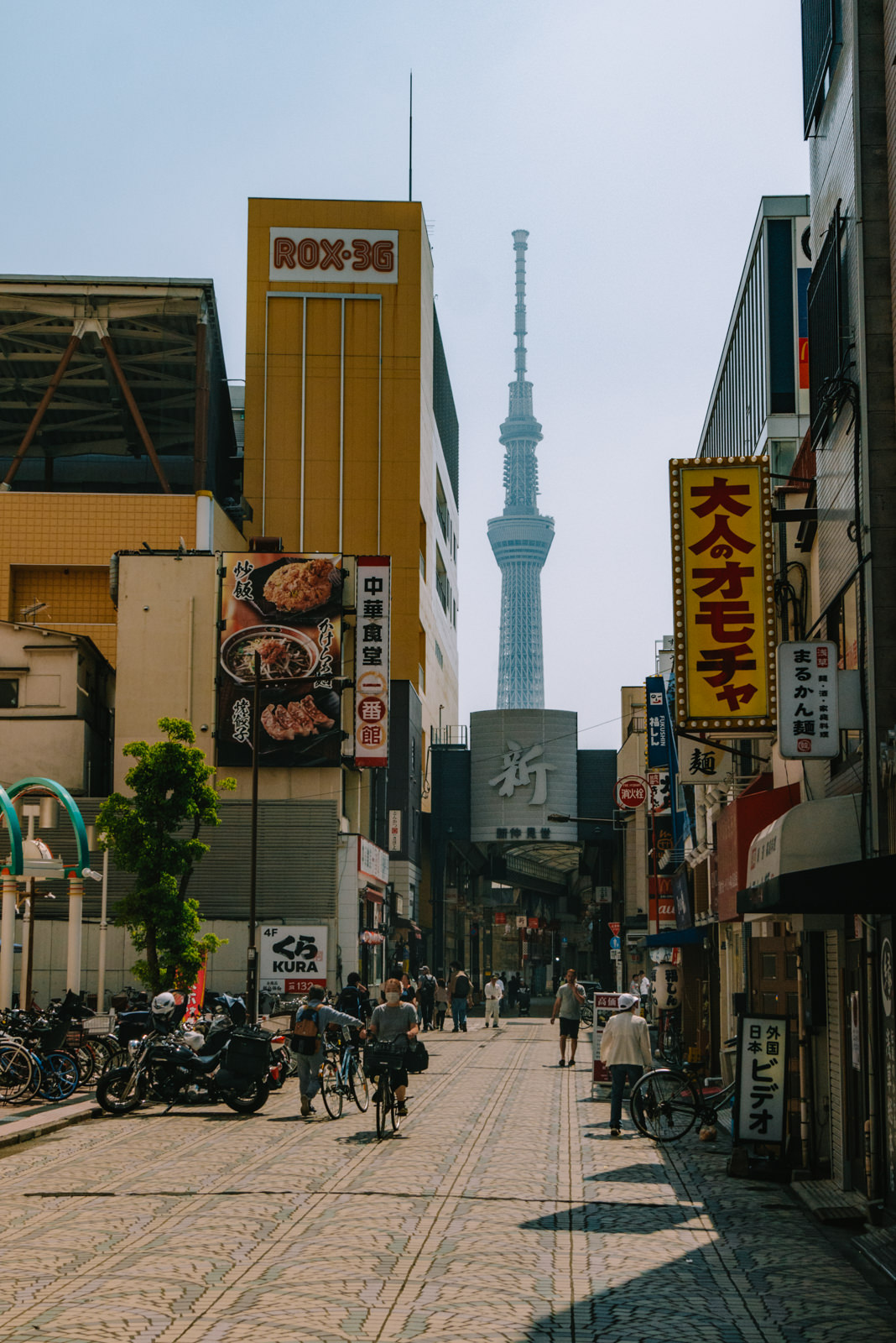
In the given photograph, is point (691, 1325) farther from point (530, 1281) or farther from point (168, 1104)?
point (168, 1104)

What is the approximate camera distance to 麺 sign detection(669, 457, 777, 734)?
55.5ft

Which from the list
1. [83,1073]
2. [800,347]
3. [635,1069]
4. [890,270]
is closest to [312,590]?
[800,347]

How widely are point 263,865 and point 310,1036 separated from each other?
84.9 ft

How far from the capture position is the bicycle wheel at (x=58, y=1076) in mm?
22484

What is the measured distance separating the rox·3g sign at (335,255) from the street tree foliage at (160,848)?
→ 43.8 m

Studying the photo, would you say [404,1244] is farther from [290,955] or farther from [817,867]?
[290,955]

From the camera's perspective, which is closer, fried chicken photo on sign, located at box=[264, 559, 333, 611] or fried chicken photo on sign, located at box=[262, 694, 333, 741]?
fried chicken photo on sign, located at box=[262, 694, 333, 741]

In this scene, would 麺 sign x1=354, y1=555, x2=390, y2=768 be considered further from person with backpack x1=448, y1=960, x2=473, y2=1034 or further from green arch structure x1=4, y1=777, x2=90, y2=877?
green arch structure x1=4, y1=777, x2=90, y2=877

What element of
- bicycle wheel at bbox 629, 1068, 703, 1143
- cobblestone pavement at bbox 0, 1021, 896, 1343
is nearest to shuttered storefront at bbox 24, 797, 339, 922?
cobblestone pavement at bbox 0, 1021, 896, 1343

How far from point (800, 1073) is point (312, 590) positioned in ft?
112

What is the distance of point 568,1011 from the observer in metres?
31.8

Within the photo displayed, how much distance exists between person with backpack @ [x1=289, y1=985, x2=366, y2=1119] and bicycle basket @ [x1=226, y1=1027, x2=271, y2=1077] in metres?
0.46

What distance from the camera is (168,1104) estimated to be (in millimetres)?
22234

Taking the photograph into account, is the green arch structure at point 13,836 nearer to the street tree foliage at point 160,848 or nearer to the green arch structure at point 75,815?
the green arch structure at point 75,815
